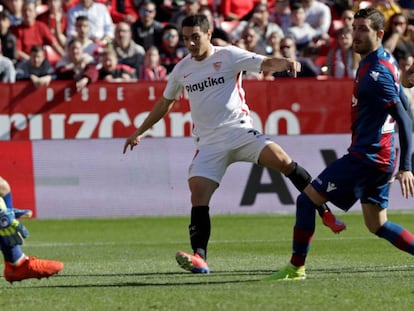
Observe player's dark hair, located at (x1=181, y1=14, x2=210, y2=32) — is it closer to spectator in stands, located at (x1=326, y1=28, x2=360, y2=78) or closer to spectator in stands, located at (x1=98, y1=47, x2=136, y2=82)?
spectator in stands, located at (x1=98, y1=47, x2=136, y2=82)

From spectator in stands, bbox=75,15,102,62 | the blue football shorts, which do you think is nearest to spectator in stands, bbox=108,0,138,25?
spectator in stands, bbox=75,15,102,62

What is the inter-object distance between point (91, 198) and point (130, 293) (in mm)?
9705

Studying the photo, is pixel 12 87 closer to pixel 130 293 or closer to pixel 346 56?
pixel 346 56

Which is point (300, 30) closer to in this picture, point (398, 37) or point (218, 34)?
point (218, 34)

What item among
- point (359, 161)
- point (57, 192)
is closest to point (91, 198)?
point (57, 192)

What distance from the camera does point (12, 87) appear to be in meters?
18.3

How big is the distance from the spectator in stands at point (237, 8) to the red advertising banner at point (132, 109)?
4854 millimetres

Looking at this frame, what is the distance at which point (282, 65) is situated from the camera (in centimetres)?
1030

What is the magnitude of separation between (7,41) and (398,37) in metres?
7.01

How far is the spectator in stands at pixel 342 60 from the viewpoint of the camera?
64.8 ft

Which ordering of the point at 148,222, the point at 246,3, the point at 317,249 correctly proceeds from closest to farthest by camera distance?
the point at 317,249 → the point at 148,222 → the point at 246,3

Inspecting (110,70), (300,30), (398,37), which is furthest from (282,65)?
(300,30)

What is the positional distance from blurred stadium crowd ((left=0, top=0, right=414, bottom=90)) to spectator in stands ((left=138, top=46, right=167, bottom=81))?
2 centimetres

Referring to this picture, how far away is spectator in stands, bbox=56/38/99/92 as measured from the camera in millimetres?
18594
